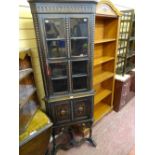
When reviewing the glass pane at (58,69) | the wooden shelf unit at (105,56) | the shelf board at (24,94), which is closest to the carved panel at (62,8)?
the glass pane at (58,69)

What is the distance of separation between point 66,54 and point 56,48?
0.12 meters

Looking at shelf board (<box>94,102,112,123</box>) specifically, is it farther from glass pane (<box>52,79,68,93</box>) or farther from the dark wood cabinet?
glass pane (<box>52,79,68,93</box>)

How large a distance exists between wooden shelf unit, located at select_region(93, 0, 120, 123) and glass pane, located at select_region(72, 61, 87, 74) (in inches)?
21.4

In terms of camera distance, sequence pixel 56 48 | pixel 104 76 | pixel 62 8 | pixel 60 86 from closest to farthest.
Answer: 1. pixel 62 8
2. pixel 56 48
3. pixel 60 86
4. pixel 104 76

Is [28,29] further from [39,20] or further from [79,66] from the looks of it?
[79,66]

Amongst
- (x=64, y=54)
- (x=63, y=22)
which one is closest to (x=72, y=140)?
(x=64, y=54)

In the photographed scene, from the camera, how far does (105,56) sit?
253 cm

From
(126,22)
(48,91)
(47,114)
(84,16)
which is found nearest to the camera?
(84,16)

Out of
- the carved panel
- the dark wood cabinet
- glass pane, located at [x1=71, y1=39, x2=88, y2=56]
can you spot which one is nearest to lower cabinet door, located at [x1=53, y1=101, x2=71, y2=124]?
the dark wood cabinet

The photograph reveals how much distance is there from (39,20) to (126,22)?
189 centimetres

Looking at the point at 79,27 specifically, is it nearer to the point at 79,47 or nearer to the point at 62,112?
the point at 79,47

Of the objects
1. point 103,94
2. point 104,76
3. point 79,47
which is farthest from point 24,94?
point 103,94
